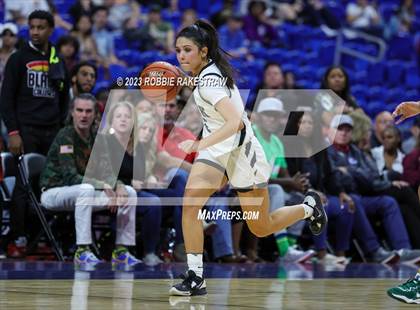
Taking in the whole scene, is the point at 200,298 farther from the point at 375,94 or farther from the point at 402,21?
the point at 402,21

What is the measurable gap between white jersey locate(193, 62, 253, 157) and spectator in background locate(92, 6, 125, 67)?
313 inches

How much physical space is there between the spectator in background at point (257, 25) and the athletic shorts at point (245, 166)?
1086 centimetres

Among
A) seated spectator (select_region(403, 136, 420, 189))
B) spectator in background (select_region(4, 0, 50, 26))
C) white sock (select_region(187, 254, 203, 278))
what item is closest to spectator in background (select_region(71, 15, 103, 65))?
spectator in background (select_region(4, 0, 50, 26))

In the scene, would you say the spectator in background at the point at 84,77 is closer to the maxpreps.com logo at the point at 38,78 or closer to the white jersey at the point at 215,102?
the maxpreps.com logo at the point at 38,78

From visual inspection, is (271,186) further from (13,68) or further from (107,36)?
(107,36)

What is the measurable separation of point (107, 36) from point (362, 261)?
5734mm

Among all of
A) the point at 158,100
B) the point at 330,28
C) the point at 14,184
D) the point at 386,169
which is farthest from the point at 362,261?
the point at 330,28

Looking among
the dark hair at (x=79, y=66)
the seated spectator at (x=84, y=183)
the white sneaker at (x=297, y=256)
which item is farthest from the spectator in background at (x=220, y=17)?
the seated spectator at (x=84, y=183)

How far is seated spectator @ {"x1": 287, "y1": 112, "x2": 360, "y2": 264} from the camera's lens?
11.2 m

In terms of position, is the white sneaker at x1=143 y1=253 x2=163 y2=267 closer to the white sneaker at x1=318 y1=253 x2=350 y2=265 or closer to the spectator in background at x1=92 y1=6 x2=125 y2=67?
the white sneaker at x1=318 y1=253 x2=350 y2=265

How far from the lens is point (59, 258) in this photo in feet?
32.7

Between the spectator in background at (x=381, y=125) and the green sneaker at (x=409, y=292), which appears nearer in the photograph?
the green sneaker at (x=409, y=292)

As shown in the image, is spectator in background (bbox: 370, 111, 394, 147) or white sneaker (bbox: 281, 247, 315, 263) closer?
white sneaker (bbox: 281, 247, 315, 263)

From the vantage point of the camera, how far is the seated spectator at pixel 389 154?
12.3m
